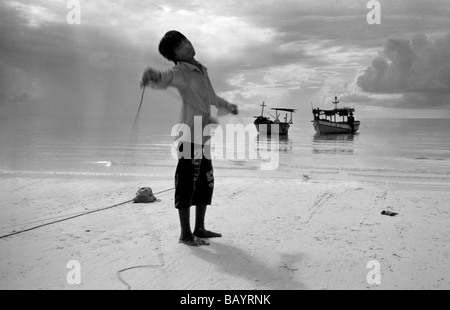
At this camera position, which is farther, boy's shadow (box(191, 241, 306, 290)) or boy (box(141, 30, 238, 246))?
boy (box(141, 30, 238, 246))

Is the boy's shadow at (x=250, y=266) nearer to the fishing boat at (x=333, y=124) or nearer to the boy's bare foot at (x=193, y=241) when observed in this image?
the boy's bare foot at (x=193, y=241)

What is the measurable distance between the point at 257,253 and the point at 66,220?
2.25m

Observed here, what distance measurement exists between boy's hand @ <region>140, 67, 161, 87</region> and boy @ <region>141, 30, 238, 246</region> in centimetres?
7

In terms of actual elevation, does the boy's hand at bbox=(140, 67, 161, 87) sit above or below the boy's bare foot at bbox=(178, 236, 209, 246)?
above

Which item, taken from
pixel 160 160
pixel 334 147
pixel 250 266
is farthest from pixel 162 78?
pixel 334 147

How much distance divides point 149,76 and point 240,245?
1624 mm

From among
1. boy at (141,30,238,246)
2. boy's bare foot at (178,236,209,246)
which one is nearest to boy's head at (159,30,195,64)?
boy at (141,30,238,246)

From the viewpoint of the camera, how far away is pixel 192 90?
315 centimetres

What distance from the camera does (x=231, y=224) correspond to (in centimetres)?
407

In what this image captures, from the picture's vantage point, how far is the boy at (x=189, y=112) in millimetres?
3135

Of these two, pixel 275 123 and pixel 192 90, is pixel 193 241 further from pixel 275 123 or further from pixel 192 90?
pixel 275 123

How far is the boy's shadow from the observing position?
2529mm

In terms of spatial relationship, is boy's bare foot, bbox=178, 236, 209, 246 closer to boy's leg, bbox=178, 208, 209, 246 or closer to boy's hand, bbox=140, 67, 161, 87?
boy's leg, bbox=178, 208, 209, 246
